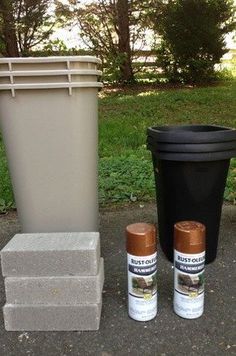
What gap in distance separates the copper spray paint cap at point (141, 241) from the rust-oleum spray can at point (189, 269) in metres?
0.15

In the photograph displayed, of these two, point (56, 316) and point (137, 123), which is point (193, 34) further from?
point (56, 316)

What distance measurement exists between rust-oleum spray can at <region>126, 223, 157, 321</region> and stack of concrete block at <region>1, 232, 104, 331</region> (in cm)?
18

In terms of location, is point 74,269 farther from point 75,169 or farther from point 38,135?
point 38,135

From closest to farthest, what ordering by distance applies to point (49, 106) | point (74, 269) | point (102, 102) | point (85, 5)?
1. point (74, 269)
2. point (49, 106)
3. point (102, 102)
4. point (85, 5)

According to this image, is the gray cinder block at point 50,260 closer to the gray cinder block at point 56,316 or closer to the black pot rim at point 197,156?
the gray cinder block at point 56,316

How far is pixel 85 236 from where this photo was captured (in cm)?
216

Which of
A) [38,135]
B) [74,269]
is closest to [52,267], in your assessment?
[74,269]

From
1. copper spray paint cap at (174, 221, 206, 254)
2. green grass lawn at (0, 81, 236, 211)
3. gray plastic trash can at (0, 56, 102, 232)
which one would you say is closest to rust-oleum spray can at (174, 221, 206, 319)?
copper spray paint cap at (174, 221, 206, 254)

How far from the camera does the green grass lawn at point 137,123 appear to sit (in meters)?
3.95

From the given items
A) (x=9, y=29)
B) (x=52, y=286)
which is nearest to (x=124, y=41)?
(x=9, y=29)

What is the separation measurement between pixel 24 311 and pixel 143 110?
6034mm

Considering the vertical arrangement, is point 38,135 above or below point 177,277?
above

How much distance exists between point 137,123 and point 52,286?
5049 mm

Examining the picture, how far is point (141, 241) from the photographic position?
196 cm
